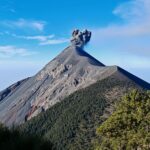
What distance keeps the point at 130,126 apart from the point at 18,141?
37293 mm

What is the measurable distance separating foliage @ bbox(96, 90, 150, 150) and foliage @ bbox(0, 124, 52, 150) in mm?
33890

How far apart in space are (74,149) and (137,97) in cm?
14719

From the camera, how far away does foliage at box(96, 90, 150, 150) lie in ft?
157

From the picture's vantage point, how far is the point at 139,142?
47844 millimetres

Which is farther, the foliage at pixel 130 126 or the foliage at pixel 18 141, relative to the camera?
the foliage at pixel 130 126

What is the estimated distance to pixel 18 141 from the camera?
13703 millimetres

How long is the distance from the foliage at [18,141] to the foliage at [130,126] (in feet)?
111

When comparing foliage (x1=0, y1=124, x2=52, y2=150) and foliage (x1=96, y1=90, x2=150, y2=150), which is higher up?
foliage (x1=0, y1=124, x2=52, y2=150)

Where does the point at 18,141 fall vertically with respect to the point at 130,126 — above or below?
above

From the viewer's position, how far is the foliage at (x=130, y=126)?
47.8m

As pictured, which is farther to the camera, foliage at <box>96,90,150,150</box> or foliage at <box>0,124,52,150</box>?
foliage at <box>96,90,150,150</box>

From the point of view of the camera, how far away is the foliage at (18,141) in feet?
44.3

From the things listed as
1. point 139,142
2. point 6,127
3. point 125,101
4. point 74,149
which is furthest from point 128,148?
point 74,149

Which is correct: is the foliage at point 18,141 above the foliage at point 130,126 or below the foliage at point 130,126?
above
